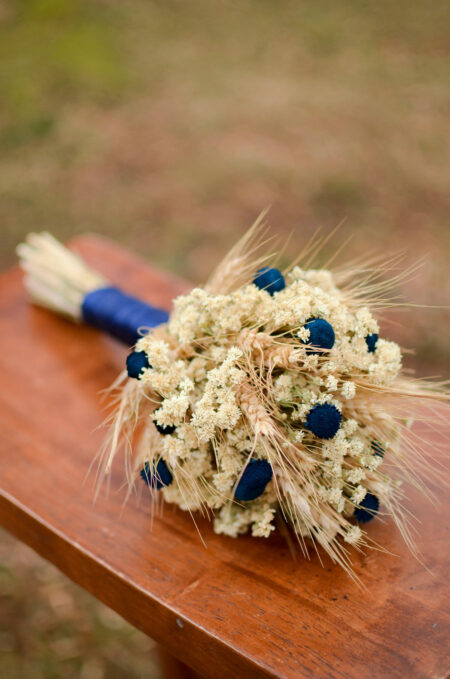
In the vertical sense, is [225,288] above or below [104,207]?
below

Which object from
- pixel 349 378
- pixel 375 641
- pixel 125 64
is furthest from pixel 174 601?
pixel 125 64

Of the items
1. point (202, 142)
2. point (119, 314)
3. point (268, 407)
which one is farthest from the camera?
point (202, 142)

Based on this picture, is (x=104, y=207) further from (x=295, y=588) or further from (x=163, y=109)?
(x=295, y=588)

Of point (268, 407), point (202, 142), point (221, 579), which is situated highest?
point (202, 142)

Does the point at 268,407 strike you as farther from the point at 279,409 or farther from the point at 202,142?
the point at 202,142

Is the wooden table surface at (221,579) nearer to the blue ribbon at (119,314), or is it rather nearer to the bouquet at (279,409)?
the bouquet at (279,409)

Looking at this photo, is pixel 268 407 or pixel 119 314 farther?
pixel 119 314

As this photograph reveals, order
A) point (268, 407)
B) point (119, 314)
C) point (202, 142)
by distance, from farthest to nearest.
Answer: point (202, 142)
point (119, 314)
point (268, 407)

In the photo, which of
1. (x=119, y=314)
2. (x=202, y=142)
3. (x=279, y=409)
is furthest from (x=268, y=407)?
(x=202, y=142)
